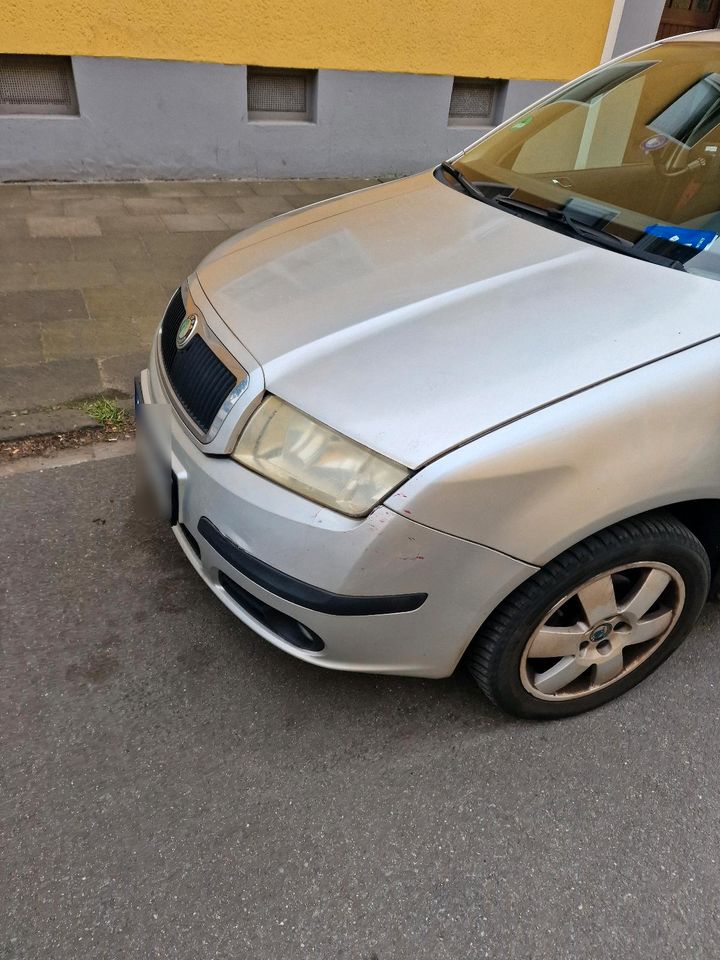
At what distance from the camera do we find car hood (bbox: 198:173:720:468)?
1.65m

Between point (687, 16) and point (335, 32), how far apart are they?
394 cm

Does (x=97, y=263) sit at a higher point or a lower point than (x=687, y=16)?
lower

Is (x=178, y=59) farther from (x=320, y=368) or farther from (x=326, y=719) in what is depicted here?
(x=326, y=719)

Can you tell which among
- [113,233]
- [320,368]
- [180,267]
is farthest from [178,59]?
[320,368]

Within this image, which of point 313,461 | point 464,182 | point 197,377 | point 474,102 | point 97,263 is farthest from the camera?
point 474,102

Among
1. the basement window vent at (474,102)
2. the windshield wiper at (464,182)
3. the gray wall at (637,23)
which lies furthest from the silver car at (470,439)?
the gray wall at (637,23)

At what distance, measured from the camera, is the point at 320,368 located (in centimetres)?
180

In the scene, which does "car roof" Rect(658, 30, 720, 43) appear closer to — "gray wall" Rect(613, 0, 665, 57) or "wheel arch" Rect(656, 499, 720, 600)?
"wheel arch" Rect(656, 499, 720, 600)

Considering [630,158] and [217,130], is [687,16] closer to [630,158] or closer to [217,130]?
[217,130]

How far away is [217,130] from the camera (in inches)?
233

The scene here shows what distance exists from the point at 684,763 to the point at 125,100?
579cm

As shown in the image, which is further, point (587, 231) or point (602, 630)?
point (587, 231)

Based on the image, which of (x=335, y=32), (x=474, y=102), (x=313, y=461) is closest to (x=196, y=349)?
(x=313, y=461)

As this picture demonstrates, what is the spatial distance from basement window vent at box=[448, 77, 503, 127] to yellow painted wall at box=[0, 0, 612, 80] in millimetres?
195
